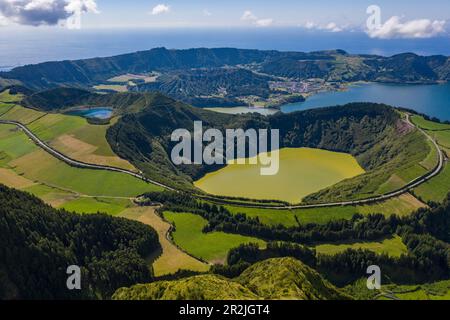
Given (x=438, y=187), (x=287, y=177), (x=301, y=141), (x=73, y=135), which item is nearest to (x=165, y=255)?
(x=287, y=177)

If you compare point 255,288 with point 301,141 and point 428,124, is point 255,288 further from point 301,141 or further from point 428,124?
point 301,141

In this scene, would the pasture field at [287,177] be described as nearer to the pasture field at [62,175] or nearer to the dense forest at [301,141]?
the dense forest at [301,141]

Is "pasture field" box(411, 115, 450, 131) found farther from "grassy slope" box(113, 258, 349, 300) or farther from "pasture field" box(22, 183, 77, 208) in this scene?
"pasture field" box(22, 183, 77, 208)

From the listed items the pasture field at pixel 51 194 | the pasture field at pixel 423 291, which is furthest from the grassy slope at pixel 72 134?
the pasture field at pixel 423 291

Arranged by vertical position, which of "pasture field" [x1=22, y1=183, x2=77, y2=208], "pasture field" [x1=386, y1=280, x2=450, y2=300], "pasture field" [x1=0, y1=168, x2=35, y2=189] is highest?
"pasture field" [x1=0, y1=168, x2=35, y2=189]

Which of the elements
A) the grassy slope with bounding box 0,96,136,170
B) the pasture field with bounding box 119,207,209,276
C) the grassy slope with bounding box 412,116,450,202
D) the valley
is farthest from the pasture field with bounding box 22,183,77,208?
the grassy slope with bounding box 412,116,450,202
